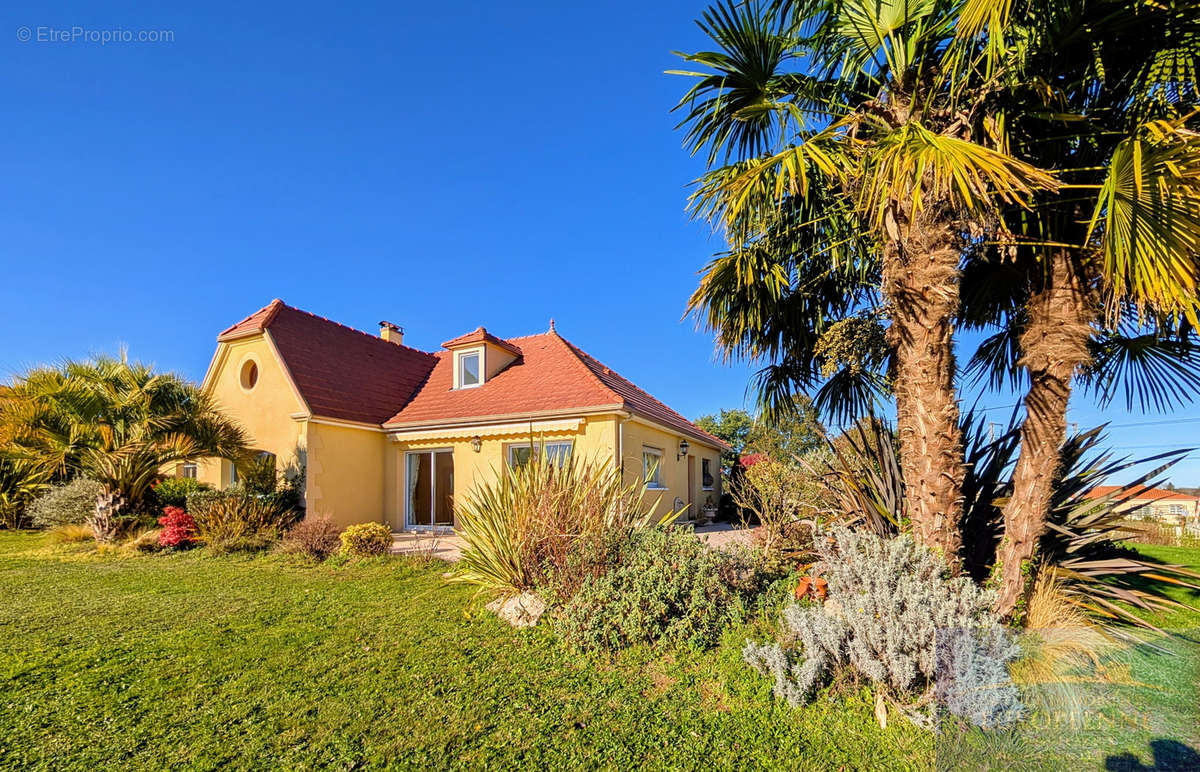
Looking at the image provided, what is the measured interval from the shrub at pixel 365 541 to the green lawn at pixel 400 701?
16.3 feet

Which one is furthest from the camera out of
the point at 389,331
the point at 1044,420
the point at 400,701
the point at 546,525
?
the point at 389,331

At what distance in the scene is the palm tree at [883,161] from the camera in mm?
6402

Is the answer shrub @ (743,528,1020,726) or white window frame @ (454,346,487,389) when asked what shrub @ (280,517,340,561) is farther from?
shrub @ (743,528,1020,726)

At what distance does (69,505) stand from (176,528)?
5695 mm

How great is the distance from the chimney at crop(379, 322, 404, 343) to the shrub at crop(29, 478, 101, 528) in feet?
42.6

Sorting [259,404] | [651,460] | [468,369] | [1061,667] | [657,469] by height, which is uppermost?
[468,369]

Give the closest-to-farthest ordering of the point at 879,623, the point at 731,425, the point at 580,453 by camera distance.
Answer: the point at 879,623, the point at 580,453, the point at 731,425

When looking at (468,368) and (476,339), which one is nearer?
(476,339)

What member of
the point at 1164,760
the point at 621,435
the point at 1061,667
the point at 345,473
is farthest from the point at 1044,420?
the point at 345,473

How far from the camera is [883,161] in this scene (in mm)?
6082

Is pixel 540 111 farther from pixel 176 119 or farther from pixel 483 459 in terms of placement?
pixel 483 459

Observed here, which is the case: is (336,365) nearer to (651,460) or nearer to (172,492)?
(172,492)

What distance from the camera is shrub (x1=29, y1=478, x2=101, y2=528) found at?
17.7 meters

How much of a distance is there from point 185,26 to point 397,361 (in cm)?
1498
